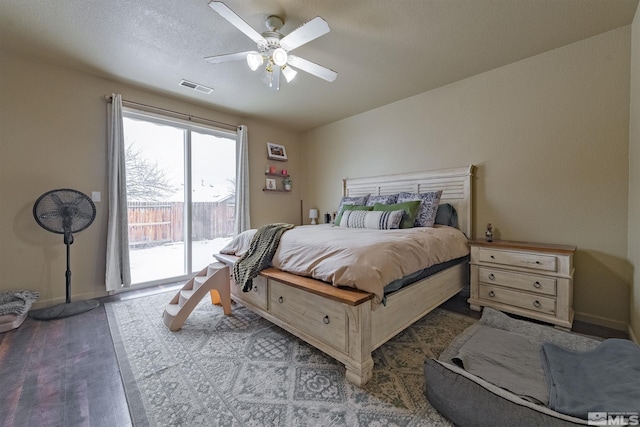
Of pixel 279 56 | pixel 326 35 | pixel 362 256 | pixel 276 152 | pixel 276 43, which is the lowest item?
pixel 362 256

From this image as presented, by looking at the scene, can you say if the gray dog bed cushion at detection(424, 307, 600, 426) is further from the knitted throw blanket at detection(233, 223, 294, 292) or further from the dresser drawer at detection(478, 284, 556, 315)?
the knitted throw blanket at detection(233, 223, 294, 292)

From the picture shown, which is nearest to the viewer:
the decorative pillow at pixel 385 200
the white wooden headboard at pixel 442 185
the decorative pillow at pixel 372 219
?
the decorative pillow at pixel 372 219

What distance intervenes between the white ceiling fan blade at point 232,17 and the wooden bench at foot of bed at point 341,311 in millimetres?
1820

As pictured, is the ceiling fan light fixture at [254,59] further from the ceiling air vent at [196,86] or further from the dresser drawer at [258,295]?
the dresser drawer at [258,295]

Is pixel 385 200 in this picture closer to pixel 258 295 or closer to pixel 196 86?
pixel 258 295

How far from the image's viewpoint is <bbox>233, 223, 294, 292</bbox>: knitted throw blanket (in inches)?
82.7

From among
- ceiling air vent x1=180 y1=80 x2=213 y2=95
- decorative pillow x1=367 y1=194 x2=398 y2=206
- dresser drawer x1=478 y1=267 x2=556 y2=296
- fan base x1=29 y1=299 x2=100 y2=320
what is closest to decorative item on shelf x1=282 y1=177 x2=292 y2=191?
decorative pillow x1=367 y1=194 x2=398 y2=206

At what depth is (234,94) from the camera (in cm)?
339

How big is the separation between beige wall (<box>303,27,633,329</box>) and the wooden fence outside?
3.14 metres

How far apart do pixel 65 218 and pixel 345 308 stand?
2983 mm

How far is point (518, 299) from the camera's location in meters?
2.29

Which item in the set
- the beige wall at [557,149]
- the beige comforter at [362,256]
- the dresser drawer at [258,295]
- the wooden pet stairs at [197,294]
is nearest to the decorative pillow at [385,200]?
the beige wall at [557,149]

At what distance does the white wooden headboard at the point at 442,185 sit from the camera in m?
2.95

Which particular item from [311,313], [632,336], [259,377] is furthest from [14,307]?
[632,336]
